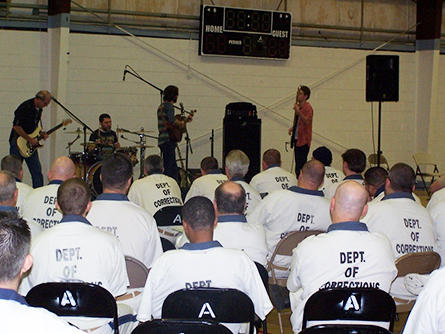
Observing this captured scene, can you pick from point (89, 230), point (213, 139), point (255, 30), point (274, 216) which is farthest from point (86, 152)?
point (89, 230)

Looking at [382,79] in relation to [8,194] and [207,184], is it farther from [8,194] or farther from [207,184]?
[8,194]

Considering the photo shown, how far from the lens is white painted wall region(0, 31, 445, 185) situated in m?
10.8

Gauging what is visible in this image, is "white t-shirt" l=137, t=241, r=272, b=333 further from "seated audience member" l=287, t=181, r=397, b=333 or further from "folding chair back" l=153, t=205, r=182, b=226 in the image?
"folding chair back" l=153, t=205, r=182, b=226

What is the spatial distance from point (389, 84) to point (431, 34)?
3.35 metres

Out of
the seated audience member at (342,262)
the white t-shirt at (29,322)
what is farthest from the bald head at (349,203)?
the white t-shirt at (29,322)

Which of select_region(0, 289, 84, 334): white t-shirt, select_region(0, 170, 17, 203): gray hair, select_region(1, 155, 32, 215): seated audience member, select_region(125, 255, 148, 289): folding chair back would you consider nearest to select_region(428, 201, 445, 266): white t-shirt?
select_region(125, 255, 148, 289): folding chair back

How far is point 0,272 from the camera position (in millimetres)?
1777

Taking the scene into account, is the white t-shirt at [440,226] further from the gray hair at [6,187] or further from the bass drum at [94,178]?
the bass drum at [94,178]

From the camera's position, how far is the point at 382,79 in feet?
33.8

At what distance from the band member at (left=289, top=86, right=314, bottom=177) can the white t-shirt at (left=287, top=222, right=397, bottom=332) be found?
6.44 metres

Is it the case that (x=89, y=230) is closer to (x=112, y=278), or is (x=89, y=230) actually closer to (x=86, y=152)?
(x=112, y=278)

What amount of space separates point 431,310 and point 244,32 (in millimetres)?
9861

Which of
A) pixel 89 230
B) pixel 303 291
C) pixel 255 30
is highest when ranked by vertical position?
pixel 255 30

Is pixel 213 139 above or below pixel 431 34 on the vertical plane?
below
